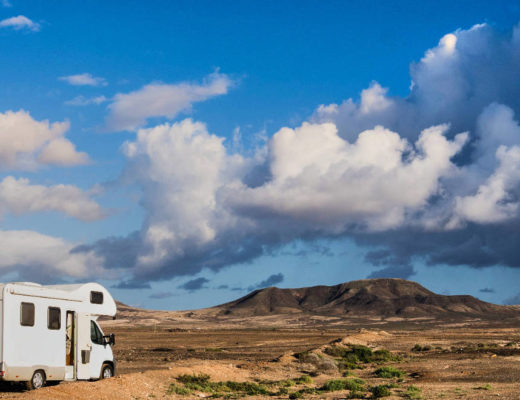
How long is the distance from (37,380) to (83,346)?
216 cm

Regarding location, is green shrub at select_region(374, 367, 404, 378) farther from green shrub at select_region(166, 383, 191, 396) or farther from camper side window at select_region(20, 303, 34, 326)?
camper side window at select_region(20, 303, 34, 326)

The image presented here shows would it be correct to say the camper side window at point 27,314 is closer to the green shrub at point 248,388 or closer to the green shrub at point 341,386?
the green shrub at point 248,388

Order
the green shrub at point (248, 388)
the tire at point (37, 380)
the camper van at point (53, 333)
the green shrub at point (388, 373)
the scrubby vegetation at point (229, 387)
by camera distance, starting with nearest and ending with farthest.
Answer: the camper van at point (53, 333), the tire at point (37, 380), the scrubby vegetation at point (229, 387), the green shrub at point (248, 388), the green shrub at point (388, 373)

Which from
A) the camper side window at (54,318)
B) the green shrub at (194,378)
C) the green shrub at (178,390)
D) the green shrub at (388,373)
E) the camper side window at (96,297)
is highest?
the camper side window at (96,297)

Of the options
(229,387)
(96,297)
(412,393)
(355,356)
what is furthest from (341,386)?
(355,356)

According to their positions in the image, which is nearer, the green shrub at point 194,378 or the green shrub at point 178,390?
the green shrub at point 178,390

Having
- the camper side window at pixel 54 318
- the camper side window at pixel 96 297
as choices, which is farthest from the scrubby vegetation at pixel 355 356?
the camper side window at pixel 54 318

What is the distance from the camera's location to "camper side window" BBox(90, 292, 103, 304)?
22.5 meters

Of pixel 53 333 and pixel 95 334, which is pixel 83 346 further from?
pixel 53 333

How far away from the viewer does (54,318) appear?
20.5 meters

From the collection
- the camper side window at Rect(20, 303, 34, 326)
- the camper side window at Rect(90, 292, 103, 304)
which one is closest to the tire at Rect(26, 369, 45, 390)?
the camper side window at Rect(20, 303, 34, 326)

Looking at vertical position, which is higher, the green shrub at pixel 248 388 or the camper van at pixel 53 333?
the camper van at pixel 53 333

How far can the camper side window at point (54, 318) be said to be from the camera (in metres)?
20.2

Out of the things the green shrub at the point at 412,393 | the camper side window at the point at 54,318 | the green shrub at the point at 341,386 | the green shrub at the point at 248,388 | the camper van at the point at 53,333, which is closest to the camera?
the camper van at the point at 53,333
